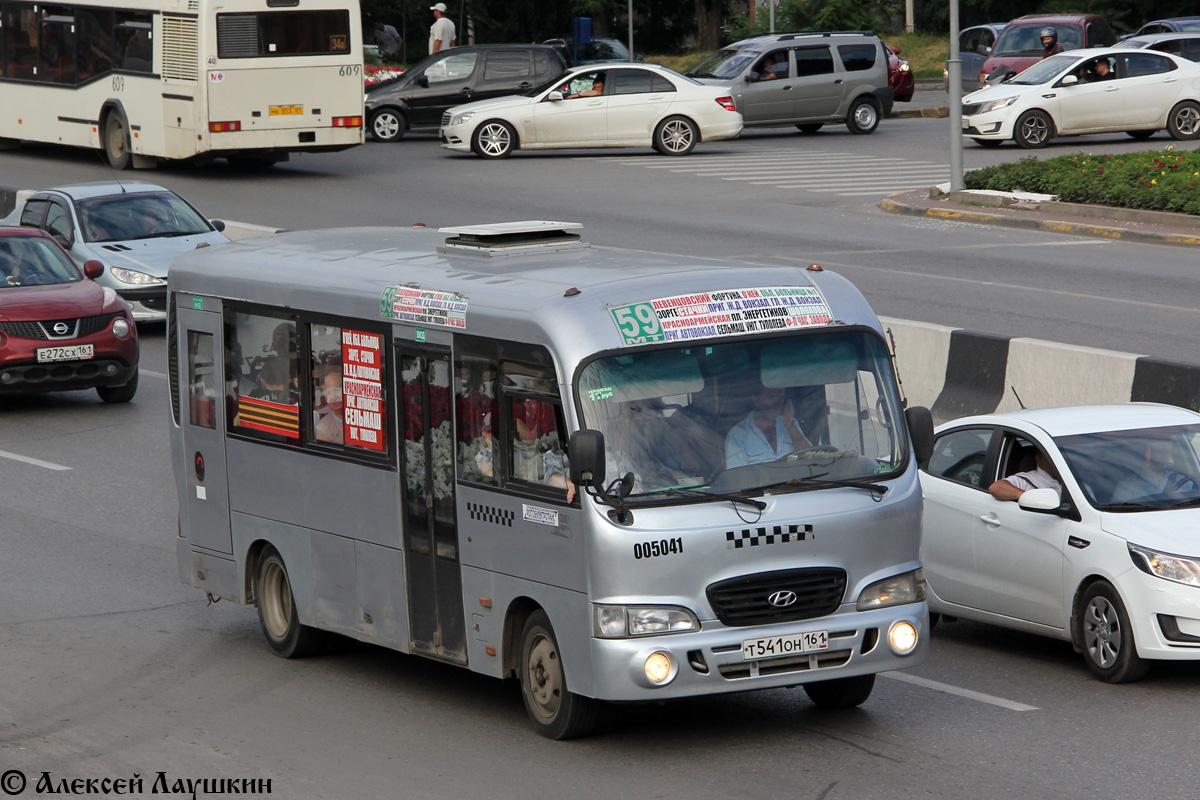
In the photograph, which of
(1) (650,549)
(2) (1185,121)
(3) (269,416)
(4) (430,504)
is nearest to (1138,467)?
(1) (650,549)

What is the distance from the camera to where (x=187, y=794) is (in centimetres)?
729

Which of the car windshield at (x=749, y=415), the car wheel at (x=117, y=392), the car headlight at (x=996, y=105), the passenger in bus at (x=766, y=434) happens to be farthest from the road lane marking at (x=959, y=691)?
the car headlight at (x=996, y=105)

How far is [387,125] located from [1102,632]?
1148 inches

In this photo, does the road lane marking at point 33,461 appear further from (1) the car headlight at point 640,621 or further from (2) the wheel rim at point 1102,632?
(2) the wheel rim at point 1102,632

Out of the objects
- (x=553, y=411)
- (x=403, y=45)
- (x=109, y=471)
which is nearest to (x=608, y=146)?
(x=109, y=471)

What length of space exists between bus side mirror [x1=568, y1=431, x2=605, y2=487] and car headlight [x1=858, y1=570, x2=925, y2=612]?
1.37 metres

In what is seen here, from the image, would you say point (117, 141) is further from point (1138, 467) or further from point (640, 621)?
point (640, 621)

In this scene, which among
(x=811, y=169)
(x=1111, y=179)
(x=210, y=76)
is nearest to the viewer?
(x=1111, y=179)

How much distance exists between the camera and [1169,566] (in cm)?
884

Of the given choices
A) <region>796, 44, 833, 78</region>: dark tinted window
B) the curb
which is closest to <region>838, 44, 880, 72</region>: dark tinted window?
<region>796, 44, 833, 78</region>: dark tinted window

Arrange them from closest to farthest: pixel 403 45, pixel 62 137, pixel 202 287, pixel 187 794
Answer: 1. pixel 187 794
2. pixel 202 287
3. pixel 62 137
4. pixel 403 45

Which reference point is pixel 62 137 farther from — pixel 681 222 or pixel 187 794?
pixel 187 794

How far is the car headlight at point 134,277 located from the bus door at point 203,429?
416 inches

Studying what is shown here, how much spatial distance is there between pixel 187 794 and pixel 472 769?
46.2 inches
